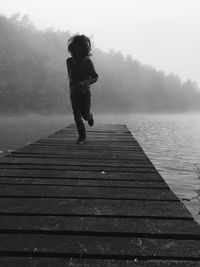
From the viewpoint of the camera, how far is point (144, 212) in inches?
139

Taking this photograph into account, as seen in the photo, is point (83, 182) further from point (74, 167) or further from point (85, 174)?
point (74, 167)

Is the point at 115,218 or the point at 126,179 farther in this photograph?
the point at 126,179

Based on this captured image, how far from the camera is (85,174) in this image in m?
5.30

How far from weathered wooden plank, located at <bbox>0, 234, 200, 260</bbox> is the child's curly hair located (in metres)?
5.73

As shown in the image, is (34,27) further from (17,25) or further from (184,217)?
(184,217)

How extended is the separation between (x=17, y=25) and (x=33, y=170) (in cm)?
10342

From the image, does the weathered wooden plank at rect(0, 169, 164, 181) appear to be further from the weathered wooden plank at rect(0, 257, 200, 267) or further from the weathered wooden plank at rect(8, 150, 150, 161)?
the weathered wooden plank at rect(0, 257, 200, 267)

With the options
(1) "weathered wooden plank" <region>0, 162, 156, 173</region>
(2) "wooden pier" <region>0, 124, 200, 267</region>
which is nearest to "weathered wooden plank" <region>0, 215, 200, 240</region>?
(2) "wooden pier" <region>0, 124, 200, 267</region>

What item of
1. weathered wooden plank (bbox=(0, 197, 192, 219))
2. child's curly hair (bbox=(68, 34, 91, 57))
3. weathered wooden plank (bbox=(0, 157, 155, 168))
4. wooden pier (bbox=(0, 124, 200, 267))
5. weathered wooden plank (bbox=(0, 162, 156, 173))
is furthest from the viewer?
child's curly hair (bbox=(68, 34, 91, 57))

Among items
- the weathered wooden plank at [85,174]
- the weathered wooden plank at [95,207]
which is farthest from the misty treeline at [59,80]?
the weathered wooden plank at [95,207]

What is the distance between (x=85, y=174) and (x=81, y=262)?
9.23ft

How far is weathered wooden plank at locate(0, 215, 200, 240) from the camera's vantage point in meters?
2.98

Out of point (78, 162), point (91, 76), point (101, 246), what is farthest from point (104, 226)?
point (91, 76)

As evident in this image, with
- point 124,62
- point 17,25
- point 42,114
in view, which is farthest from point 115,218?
point 124,62
